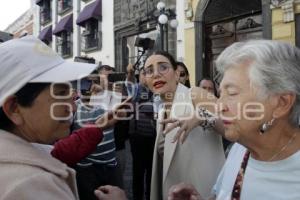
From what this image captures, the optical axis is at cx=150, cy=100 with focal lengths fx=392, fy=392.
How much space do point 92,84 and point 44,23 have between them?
19637 mm

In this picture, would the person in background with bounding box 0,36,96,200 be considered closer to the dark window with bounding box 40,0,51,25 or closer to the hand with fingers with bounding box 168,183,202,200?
the hand with fingers with bounding box 168,183,202,200

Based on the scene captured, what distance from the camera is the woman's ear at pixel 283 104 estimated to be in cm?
156

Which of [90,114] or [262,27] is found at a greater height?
[262,27]

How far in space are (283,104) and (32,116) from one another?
966 millimetres

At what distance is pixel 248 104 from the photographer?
1578 mm

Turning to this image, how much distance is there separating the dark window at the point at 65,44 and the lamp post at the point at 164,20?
28.1 feet

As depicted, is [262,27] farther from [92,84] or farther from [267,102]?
[267,102]

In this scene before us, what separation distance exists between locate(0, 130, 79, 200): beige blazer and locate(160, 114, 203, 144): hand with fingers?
881 millimetres

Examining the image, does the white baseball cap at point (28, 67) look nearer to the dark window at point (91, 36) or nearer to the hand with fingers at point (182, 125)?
the hand with fingers at point (182, 125)

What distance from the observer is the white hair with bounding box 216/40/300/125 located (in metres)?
1.51

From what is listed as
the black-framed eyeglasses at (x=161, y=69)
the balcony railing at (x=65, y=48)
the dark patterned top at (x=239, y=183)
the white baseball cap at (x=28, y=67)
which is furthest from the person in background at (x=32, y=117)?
the balcony railing at (x=65, y=48)

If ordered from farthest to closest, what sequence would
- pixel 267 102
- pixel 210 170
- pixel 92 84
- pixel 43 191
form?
1. pixel 92 84
2. pixel 210 170
3. pixel 267 102
4. pixel 43 191

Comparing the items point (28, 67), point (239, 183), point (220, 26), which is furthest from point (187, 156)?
point (220, 26)

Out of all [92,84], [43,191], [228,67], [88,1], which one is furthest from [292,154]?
[88,1]
